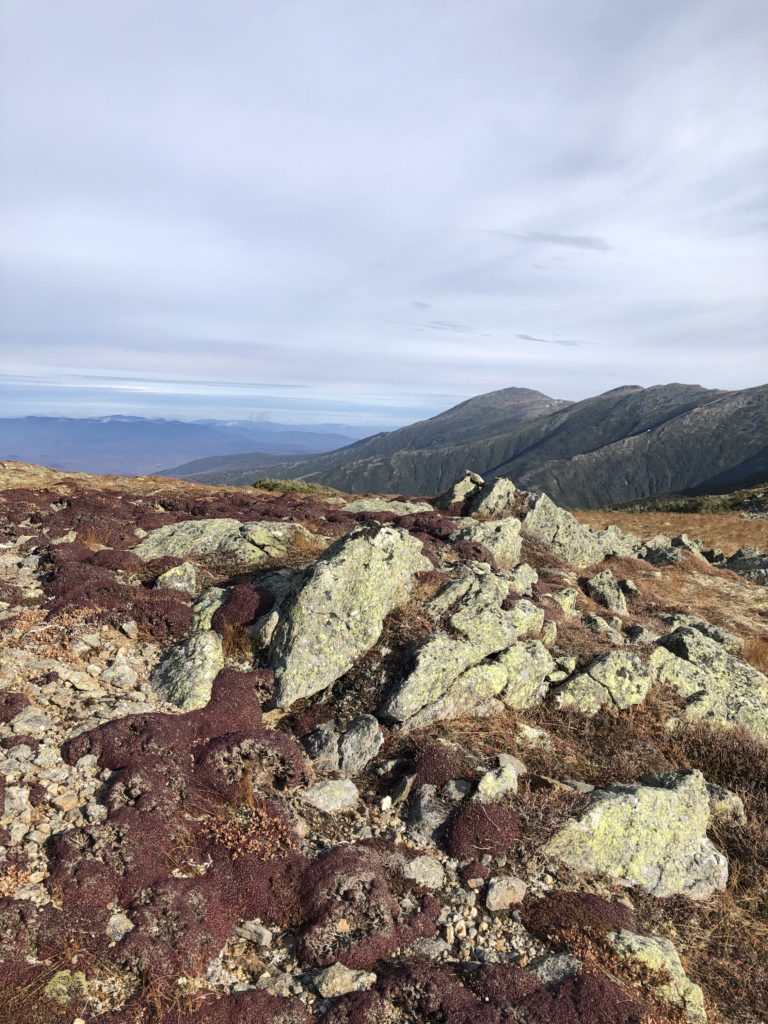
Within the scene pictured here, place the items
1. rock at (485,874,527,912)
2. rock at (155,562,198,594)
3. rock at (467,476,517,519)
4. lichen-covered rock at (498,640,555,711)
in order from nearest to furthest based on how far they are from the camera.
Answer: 1. rock at (485,874,527,912)
2. lichen-covered rock at (498,640,555,711)
3. rock at (155,562,198,594)
4. rock at (467,476,517,519)

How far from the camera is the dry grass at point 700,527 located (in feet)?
142

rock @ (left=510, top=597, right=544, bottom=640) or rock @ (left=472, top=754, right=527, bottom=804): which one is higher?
rock @ (left=510, top=597, right=544, bottom=640)

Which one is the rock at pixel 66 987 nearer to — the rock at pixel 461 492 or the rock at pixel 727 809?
the rock at pixel 727 809

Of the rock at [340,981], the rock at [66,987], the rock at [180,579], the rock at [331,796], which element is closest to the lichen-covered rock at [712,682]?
the rock at [331,796]

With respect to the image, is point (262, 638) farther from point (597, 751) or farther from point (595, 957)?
point (595, 957)

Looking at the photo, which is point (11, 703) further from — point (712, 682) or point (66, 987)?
point (712, 682)

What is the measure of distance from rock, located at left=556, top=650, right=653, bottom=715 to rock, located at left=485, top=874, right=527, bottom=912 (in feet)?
16.2

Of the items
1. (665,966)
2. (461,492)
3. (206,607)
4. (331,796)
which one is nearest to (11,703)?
(206,607)

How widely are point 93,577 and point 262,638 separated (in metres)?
5.99

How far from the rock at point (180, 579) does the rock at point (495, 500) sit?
1626cm

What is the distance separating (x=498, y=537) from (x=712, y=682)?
9994mm

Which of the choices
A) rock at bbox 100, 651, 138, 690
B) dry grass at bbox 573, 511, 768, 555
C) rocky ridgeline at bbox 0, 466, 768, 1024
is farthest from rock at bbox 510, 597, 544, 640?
dry grass at bbox 573, 511, 768, 555

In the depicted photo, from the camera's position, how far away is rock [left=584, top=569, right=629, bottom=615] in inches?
811

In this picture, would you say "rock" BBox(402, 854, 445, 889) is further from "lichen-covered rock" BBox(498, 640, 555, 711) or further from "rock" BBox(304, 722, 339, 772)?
"lichen-covered rock" BBox(498, 640, 555, 711)
